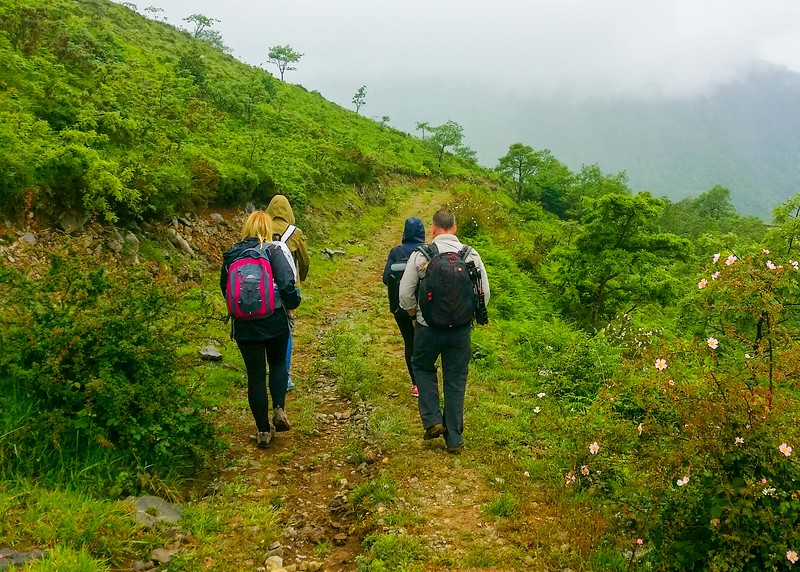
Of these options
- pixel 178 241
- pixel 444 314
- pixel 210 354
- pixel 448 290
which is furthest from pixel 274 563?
pixel 178 241

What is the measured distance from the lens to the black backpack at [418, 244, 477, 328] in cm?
496

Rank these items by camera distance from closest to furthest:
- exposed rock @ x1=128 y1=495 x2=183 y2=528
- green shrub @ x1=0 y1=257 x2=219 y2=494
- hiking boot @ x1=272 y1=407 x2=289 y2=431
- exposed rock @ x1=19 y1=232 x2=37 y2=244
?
exposed rock @ x1=128 y1=495 x2=183 y2=528, green shrub @ x1=0 y1=257 x2=219 y2=494, hiking boot @ x1=272 y1=407 x2=289 y2=431, exposed rock @ x1=19 y1=232 x2=37 y2=244

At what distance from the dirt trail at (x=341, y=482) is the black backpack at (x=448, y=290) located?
59.3 inches

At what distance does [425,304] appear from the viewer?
509cm

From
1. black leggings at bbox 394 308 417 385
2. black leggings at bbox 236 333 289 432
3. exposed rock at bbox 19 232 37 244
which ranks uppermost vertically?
exposed rock at bbox 19 232 37 244

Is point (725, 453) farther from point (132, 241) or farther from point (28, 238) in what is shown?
point (132, 241)

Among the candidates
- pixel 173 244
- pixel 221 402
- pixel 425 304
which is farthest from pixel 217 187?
pixel 425 304

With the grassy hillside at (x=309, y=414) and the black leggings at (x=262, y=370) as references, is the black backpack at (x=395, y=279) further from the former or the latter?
the black leggings at (x=262, y=370)

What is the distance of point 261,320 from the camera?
4.93 m

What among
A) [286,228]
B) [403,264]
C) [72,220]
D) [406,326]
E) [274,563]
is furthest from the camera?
[72,220]

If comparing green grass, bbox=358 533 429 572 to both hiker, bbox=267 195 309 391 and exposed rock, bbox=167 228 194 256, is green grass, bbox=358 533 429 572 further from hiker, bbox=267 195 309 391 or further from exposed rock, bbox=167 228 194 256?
exposed rock, bbox=167 228 194 256

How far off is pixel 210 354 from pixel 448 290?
4.16 meters

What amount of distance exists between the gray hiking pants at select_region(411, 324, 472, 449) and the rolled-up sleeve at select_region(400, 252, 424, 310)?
311 millimetres

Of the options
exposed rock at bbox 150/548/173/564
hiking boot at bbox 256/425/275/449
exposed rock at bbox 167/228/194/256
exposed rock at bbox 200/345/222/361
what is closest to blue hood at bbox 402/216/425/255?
hiking boot at bbox 256/425/275/449
